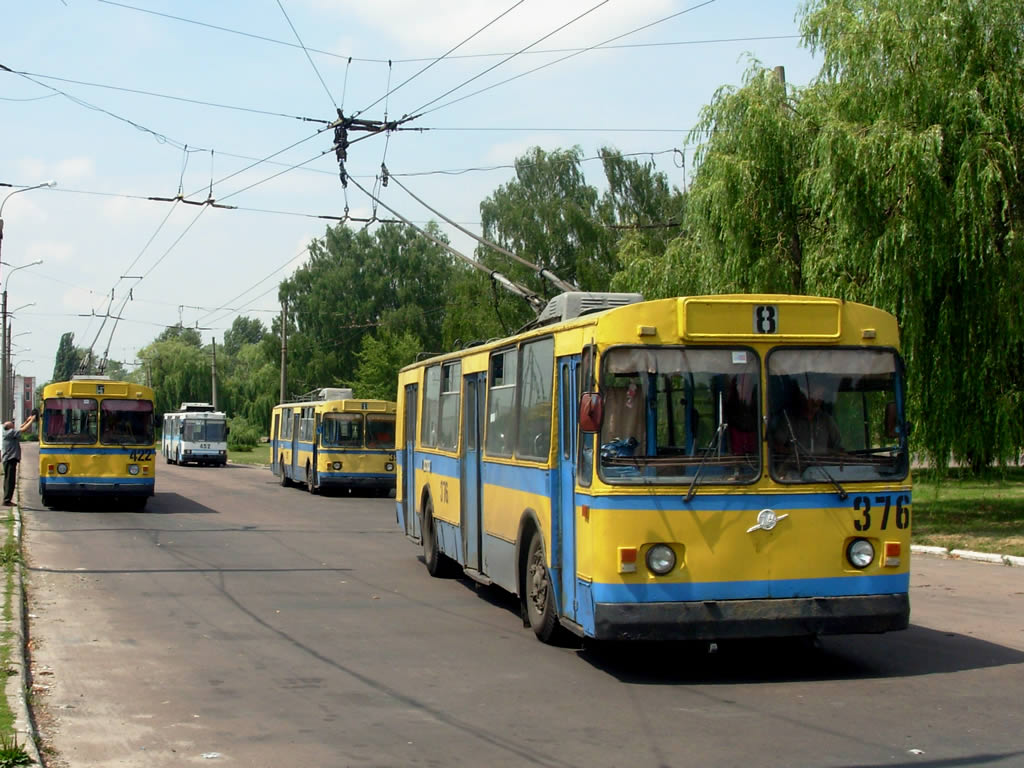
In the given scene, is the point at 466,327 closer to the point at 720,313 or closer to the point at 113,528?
the point at 113,528

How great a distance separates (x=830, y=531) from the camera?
29.3 ft

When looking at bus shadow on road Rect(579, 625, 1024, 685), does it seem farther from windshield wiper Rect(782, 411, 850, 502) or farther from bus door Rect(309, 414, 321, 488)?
bus door Rect(309, 414, 321, 488)

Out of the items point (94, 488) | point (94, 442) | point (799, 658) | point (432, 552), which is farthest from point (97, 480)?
point (799, 658)

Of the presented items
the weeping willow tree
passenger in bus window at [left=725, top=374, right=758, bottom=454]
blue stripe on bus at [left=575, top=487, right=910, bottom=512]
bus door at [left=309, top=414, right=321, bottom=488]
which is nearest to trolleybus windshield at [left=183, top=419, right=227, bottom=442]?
bus door at [left=309, top=414, right=321, bottom=488]

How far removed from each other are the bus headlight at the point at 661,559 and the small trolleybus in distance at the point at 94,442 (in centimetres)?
1846

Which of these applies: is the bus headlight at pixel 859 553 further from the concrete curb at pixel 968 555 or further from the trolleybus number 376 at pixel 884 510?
the concrete curb at pixel 968 555

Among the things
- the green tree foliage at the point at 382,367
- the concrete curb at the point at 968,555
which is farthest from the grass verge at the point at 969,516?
the green tree foliage at the point at 382,367

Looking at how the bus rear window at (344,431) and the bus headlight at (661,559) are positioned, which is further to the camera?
the bus rear window at (344,431)

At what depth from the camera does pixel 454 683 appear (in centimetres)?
880

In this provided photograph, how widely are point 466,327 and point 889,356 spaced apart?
46.6 meters

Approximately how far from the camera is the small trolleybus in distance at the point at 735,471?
866 centimetres

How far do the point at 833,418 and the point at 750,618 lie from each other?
1.58 metres

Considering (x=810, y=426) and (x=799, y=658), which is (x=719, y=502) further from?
(x=799, y=658)

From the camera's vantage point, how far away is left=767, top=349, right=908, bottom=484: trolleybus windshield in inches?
353
